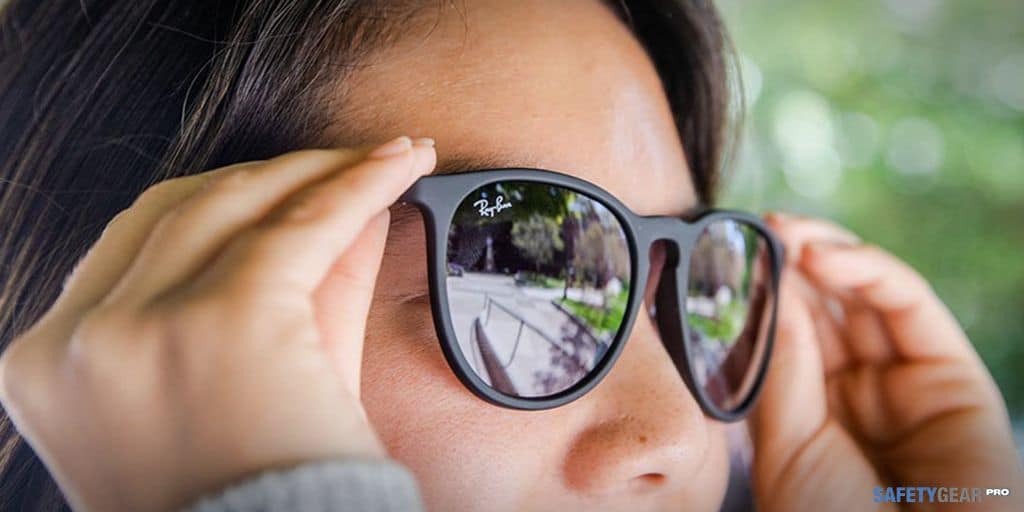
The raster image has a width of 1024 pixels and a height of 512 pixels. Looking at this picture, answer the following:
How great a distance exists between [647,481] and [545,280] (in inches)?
7.3

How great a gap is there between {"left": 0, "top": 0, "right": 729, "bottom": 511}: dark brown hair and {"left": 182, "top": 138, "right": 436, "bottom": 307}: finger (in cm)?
16

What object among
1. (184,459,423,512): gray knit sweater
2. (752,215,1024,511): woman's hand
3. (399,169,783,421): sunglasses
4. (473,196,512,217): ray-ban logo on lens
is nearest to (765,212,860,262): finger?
(752,215,1024,511): woman's hand

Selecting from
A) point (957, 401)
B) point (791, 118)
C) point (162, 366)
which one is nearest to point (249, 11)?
point (162, 366)

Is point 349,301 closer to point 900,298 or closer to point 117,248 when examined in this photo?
point 117,248

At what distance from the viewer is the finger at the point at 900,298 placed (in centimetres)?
106

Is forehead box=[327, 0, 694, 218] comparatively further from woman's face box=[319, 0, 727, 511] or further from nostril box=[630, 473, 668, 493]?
nostril box=[630, 473, 668, 493]

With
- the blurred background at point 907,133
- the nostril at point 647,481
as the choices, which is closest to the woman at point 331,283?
the nostril at point 647,481

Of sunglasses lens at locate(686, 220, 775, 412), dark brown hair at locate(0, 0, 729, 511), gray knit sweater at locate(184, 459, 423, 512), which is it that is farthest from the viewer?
sunglasses lens at locate(686, 220, 775, 412)

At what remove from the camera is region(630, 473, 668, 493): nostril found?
721mm

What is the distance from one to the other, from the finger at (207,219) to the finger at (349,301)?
0.06 meters

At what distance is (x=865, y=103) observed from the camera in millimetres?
1691

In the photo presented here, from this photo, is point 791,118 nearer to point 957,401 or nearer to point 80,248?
point 957,401

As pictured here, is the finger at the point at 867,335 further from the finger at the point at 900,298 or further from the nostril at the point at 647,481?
the nostril at the point at 647,481

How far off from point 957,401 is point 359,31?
2.54 ft
